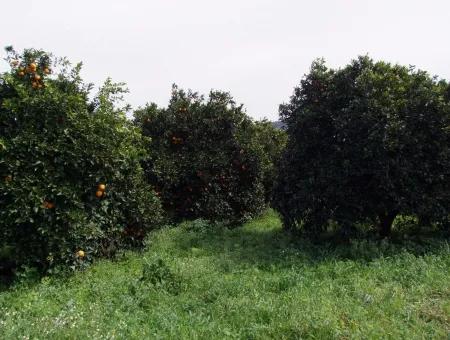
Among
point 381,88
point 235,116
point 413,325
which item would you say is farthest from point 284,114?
point 413,325

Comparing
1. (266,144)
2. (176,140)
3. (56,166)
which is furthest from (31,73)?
(266,144)

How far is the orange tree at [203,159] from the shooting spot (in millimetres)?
11078

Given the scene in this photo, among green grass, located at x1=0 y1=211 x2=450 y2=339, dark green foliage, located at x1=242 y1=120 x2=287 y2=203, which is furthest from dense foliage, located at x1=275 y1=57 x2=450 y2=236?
dark green foliage, located at x1=242 y1=120 x2=287 y2=203

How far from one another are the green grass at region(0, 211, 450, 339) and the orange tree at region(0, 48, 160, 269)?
1.75 feet

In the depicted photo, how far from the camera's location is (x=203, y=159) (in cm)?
1117

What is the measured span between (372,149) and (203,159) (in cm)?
468

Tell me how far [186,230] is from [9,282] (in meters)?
4.05

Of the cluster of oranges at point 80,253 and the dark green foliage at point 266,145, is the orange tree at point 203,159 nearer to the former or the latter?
the dark green foliage at point 266,145

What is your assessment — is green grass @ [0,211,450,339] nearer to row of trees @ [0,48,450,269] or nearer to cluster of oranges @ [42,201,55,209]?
row of trees @ [0,48,450,269]

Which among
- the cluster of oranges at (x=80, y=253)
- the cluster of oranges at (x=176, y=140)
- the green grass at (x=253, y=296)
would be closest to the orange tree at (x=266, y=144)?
the cluster of oranges at (x=176, y=140)

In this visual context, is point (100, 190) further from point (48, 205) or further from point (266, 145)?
point (266, 145)

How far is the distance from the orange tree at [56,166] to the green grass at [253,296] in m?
0.53

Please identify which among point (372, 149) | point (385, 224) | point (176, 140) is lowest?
point (385, 224)

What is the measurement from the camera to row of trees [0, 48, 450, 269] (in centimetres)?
679
